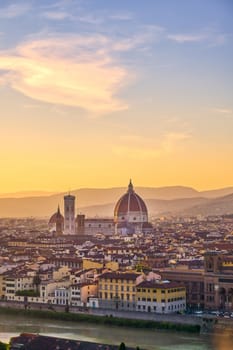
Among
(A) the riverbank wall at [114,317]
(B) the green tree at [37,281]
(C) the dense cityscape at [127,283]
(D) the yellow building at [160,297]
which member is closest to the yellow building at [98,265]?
(C) the dense cityscape at [127,283]

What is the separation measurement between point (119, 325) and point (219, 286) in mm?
1386

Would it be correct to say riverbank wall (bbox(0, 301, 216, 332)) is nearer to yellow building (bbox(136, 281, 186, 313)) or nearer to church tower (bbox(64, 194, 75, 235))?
yellow building (bbox(136, 281, 186, 313))

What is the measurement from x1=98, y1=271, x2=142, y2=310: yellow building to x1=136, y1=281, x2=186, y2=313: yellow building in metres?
0.10

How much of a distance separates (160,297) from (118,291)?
0.63m

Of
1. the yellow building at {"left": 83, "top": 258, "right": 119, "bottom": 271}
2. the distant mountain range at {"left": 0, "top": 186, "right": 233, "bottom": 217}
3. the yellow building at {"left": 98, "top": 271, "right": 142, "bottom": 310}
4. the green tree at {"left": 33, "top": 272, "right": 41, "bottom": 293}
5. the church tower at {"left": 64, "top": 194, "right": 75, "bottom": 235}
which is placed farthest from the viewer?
the distant mountain range at {"left": 0, "top": 186, "right": 233, "bottom": 217}

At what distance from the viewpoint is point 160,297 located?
9.71 metres

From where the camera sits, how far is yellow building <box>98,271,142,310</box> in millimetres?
10039

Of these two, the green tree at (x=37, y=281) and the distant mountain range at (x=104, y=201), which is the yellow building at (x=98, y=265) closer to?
the green tree at (x=37, y=281)

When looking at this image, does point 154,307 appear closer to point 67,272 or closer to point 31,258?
point 67,272

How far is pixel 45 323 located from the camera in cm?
952

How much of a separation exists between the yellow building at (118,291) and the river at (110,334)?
68 cm

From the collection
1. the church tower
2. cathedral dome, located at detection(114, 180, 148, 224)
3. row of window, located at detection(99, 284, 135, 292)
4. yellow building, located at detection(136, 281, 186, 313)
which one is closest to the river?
yellow building, located at detection(136, 281, 186, 313)

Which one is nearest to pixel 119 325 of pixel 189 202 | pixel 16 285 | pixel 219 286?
pixel 219 286

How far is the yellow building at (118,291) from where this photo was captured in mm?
10039
